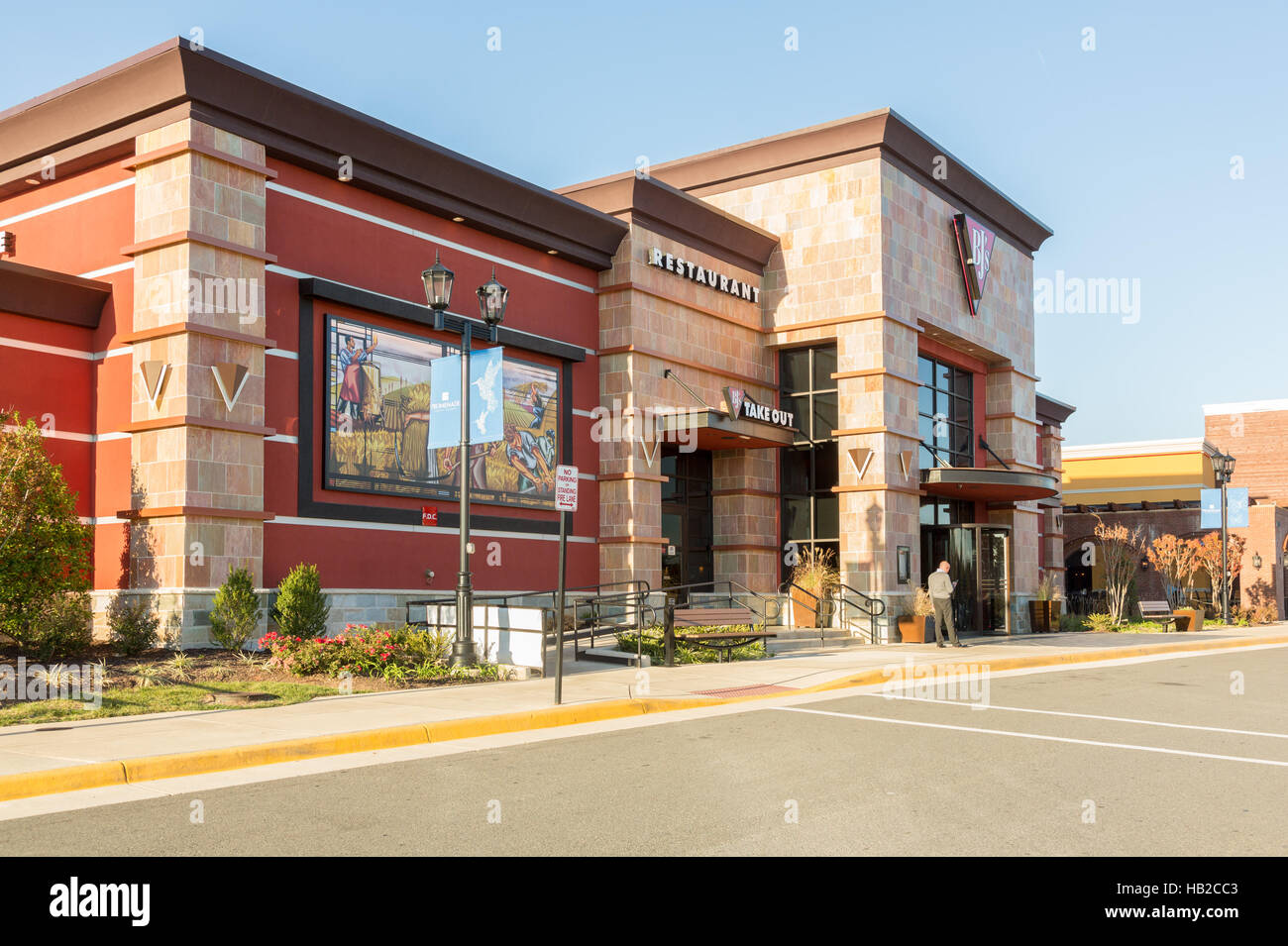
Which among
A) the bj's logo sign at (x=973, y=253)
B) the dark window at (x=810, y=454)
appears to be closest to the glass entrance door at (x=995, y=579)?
the dark window at (x=810, y=454)

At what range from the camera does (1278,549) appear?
160ft

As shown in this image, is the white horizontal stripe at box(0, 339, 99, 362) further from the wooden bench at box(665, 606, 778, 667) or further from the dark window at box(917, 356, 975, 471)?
the dark window at box(917, 356, 975, 471)

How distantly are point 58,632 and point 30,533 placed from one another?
1461 millimetres

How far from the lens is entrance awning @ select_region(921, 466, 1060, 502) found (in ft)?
97.8

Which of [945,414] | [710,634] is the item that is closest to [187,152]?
[710,634]

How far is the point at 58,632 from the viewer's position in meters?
16.5

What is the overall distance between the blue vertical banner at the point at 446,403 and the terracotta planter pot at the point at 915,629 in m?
14.3

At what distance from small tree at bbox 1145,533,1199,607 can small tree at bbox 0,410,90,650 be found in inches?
1458

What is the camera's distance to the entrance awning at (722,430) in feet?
82.9

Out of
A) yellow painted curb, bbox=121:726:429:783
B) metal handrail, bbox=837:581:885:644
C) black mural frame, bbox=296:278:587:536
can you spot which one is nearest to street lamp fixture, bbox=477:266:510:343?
black mural frame, bbox=296:278:587:536

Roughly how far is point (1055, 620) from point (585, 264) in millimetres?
19252
